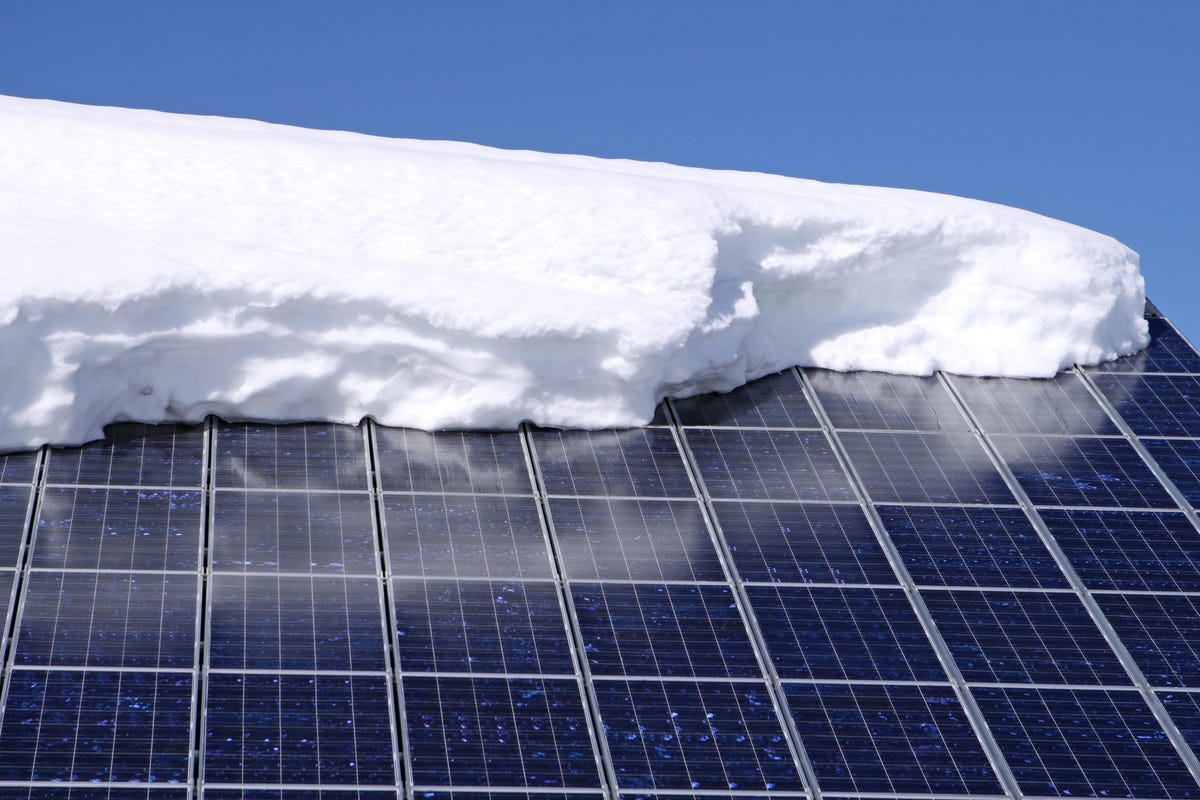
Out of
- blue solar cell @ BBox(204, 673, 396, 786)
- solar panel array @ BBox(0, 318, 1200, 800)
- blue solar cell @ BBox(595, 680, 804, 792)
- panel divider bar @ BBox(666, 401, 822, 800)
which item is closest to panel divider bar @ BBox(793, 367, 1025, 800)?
solar panel array @ BBox(0, 318, 1200, 800)

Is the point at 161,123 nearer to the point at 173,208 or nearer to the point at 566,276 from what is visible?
the point at 173,208

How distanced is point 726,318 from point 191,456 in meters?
5.35

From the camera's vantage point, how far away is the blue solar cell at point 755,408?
52.7 ft

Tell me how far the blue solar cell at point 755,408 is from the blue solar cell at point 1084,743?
4079mm

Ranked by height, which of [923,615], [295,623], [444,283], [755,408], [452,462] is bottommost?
[923,615]

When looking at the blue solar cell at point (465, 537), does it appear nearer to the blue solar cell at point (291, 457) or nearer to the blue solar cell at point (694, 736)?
the blue solar cell at point (291, 457)

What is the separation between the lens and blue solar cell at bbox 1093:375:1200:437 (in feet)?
55.4

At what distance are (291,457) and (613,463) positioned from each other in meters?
2.95

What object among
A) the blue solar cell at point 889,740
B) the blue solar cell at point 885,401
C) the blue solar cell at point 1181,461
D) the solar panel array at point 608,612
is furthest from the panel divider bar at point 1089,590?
the blue solar cell at point 889,740

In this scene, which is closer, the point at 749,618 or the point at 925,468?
the point at 749,618

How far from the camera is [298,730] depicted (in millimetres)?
11539

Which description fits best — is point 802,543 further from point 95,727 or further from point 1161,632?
point 95,727

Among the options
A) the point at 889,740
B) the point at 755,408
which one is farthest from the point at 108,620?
the point at 755,408

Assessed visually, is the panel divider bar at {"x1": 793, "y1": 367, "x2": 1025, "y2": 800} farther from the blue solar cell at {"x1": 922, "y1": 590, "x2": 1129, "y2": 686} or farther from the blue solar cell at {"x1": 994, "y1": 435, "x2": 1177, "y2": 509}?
the blue solar cell at {"x1": 994, "y1": 435, "x2": 1177, "y2": 509}
